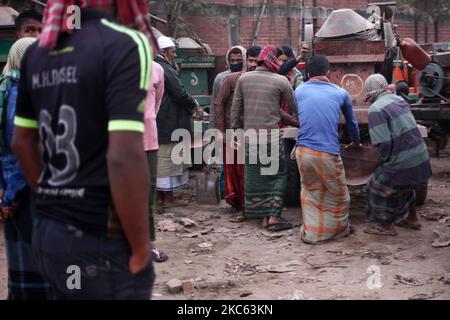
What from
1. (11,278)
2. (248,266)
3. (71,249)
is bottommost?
(248,266)

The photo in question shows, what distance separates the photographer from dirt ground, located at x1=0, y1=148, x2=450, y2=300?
14.5ft

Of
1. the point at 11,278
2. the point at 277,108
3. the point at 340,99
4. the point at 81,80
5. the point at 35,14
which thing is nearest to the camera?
the point at 81,80

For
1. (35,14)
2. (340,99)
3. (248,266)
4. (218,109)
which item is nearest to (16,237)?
(35,14)

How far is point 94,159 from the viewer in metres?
2.00

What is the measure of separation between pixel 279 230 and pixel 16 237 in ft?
11.3

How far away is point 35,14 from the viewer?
3643 mm

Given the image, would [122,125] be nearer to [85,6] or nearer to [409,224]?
[85,6]

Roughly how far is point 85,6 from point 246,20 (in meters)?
11.4

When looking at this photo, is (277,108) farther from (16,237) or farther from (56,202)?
(56,202)

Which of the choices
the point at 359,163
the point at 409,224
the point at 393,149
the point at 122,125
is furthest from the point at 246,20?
the point at 122,125

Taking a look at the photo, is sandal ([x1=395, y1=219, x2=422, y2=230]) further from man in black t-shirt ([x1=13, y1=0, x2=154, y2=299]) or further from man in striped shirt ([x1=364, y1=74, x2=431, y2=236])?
man in black t-shirt ([x1=13, y1=0, x2=154, y2=299])

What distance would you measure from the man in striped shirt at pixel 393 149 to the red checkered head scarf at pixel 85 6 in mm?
3693

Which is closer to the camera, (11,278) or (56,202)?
(56,202)

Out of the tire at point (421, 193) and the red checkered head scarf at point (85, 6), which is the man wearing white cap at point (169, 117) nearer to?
the tire at point (421, 193)
